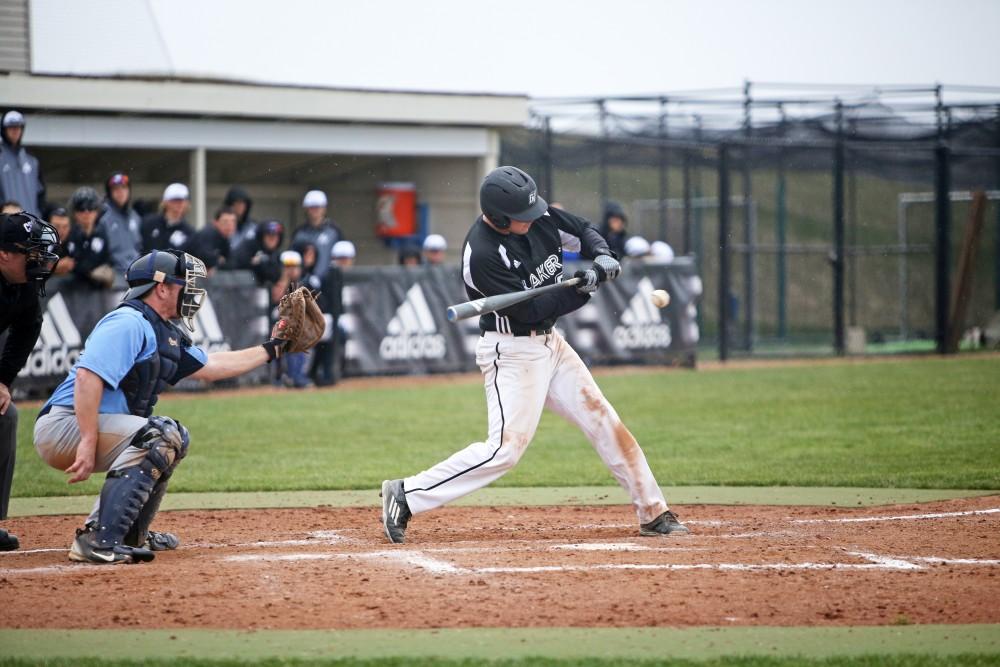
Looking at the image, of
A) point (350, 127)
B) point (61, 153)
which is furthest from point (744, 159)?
point (61, 153)

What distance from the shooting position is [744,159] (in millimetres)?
21375

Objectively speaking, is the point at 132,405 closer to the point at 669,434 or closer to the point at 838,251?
the point at 669,434

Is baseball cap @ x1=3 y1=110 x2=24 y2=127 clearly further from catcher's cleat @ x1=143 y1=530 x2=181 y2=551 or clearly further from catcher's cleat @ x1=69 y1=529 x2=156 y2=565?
catcher's cleat @ x1=69 y1=529 x2=156 y2=565

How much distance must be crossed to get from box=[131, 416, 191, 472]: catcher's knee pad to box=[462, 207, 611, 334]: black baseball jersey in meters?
1.72

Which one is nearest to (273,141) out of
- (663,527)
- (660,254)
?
(660,254)


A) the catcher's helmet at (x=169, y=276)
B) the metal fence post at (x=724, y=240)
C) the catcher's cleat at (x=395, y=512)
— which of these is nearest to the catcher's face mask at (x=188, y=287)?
the catcher's helmet at (x=169, y=276)

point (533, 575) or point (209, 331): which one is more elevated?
point (209, 331)

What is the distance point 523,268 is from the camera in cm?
694

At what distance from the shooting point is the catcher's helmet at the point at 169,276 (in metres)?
6.43

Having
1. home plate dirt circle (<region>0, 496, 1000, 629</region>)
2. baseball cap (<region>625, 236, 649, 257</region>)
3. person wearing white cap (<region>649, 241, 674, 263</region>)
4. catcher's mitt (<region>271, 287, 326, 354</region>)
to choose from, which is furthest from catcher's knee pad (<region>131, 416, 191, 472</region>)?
person wearing white cap (<region>649, 241, 674, 263</region>)

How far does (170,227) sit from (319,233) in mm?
2173

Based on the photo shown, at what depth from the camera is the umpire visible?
22.4ft

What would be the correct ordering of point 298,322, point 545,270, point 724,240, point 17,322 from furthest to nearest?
point 724,240, point 17,322, point 545,270, point 298,322

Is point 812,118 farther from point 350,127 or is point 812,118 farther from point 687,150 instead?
point 350,127
